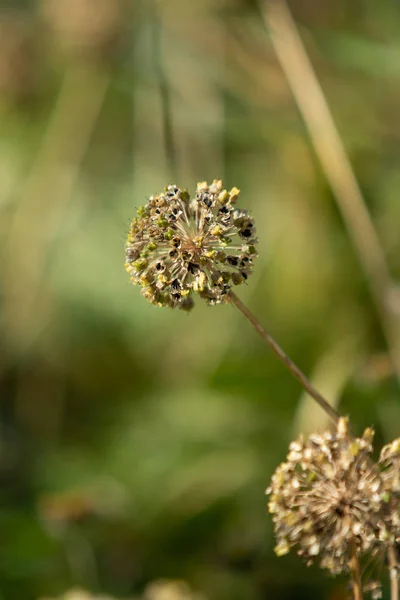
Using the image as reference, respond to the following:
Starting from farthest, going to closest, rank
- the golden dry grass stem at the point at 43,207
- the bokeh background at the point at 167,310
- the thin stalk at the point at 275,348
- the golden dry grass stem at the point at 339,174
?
1. the golden dry grass stem at the point at 43,207
2. the golden dry grass stem at the point at 339,174
3. the bokeh background at the point at 167,310
4. the thin stalk at the point at 275,348

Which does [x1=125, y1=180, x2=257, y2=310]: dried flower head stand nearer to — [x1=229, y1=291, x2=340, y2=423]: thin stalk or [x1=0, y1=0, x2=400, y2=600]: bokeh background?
[x1=229, y1=291, x2=340, y2=423]: thin stalk

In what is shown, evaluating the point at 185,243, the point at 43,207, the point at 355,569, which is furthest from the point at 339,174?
the point at 355,569

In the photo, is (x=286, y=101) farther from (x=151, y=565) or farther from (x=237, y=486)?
(x=151, y=565)

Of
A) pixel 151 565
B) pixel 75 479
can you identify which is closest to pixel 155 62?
pixel 75 479

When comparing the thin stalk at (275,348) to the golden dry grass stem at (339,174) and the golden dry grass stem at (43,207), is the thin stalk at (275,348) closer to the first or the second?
the golden dry grass stem at (339,174)

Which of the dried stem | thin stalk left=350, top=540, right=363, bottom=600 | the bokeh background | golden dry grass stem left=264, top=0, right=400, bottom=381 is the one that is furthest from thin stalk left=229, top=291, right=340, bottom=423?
the dried stem

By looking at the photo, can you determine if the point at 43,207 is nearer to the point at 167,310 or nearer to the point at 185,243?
the point at 167,310

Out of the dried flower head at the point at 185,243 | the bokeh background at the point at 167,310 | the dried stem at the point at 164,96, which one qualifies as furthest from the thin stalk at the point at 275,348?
the dried stem at the point at 164,96

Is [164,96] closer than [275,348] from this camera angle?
No
